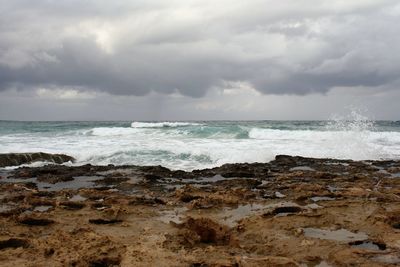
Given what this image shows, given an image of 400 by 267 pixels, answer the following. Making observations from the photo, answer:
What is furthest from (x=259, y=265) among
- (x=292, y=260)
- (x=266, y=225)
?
(x=266, y=225)

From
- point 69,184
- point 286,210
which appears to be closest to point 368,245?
point 286,210

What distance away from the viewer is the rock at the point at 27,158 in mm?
13777

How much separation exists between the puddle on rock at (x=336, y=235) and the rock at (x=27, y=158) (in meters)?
11.7

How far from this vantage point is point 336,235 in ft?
15.7

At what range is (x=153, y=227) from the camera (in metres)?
5.17

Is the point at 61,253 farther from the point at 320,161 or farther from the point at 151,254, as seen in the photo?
the point at 320,161

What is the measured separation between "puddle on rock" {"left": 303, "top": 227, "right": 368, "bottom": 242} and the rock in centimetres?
1169

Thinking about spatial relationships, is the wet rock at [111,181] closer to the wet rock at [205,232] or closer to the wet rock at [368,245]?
the wet rock at [205,232]

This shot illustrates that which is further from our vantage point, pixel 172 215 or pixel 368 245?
pixel 172 215

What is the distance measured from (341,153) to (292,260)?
12.6 m

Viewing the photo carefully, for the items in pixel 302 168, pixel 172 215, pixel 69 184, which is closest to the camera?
pixel 172 215

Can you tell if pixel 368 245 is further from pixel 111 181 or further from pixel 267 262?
pixel 111 181

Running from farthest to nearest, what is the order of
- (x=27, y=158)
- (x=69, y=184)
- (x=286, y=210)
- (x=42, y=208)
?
1. (x=27, y=158)
2. (x=69, y=184)
3. (x=42, y=208)
4. (x=286, y=210)

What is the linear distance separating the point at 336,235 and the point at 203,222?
1.59 meters
